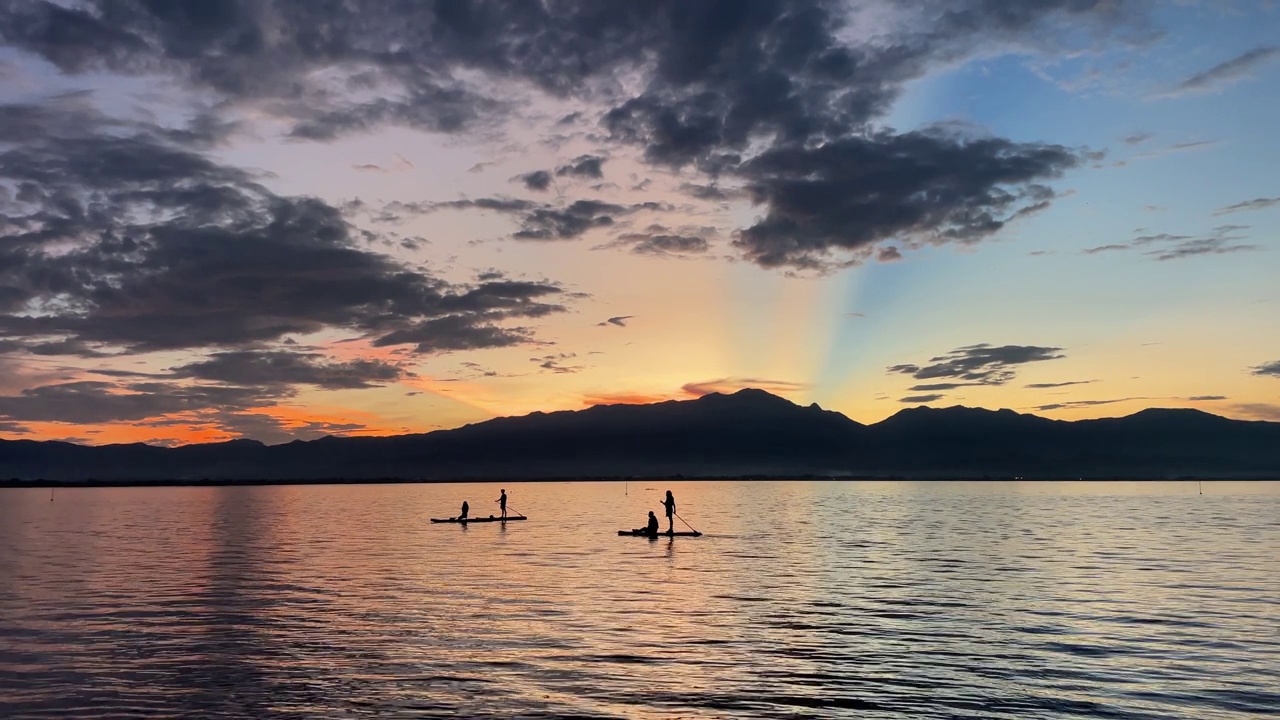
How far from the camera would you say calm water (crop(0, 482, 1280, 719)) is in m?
23.1

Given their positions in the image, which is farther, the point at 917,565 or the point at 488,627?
the point at 917,565

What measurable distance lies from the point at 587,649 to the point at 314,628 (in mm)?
10826

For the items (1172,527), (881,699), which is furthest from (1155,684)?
(1172,527)

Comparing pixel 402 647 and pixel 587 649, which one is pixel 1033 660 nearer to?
pixel 587 649

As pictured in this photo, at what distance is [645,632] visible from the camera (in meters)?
32.2

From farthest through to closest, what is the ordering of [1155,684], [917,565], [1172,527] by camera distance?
[1172,527]
[917,565]
[1155,684]

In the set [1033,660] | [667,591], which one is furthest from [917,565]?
[1033,660]

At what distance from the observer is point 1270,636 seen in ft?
104

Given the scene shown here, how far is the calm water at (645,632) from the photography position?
23078 mm

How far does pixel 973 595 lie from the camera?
42000 mm

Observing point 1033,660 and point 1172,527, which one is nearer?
point 1033,660

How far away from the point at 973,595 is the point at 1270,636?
1212 cm

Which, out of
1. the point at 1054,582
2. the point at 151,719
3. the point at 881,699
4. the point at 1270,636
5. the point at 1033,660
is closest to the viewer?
the point at 151,719

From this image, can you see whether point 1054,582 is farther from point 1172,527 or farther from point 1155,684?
point 1172,527
